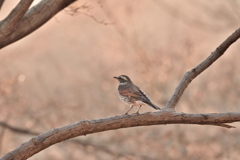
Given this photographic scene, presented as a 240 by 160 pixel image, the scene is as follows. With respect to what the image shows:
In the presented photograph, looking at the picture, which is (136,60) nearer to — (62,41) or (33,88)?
(33,88)

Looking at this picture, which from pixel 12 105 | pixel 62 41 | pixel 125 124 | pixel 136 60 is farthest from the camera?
pixel 62 41

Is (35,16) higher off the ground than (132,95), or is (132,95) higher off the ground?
(35,16)

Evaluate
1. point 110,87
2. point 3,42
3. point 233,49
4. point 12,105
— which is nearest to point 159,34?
point 233,49

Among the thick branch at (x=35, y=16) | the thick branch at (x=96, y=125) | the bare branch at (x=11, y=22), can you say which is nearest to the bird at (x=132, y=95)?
the thick branch at (x=96, y=125)

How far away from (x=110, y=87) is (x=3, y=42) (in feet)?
24.0

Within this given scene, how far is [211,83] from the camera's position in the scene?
1436 centimetres

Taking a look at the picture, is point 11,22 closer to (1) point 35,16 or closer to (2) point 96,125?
(1) point 35,16

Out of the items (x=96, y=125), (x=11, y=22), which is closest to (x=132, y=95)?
(x=96, y=125)

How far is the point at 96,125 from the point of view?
18.1ft

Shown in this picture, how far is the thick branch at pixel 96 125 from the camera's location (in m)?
5.48

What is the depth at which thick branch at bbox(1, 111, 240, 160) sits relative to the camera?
5.48m

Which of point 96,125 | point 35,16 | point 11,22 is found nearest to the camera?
point 96,125

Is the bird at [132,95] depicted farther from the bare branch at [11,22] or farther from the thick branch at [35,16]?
the bare branch at [11,22]

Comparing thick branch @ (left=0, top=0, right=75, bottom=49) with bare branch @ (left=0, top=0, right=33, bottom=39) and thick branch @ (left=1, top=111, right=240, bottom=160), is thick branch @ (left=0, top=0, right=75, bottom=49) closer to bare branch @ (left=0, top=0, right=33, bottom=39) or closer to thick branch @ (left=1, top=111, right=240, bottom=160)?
bare branch @ (left=0, top=0, right=33, bottom=39)
